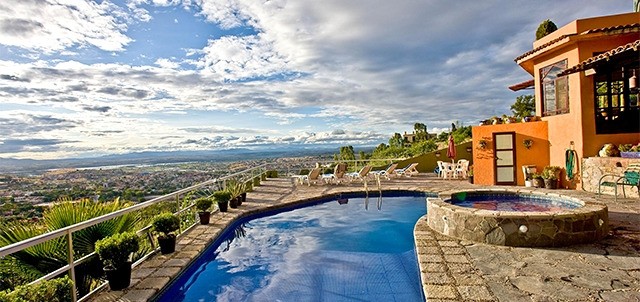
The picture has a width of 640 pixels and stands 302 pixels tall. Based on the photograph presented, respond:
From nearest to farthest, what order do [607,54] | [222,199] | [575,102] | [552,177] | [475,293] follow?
[475,293], [607,54], [222,199], [575,102], [552,177]

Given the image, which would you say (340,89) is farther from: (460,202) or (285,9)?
(460,202)

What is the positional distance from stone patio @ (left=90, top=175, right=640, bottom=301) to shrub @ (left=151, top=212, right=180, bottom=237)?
1.23ft

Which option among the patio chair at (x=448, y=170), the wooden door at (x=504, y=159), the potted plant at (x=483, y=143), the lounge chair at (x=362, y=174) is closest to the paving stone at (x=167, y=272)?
the lounge chair at (x=362, y=174)

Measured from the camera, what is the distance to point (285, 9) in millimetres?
8430

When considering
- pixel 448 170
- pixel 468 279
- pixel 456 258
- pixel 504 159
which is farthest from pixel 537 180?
pixel 468 279

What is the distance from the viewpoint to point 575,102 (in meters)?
9.11

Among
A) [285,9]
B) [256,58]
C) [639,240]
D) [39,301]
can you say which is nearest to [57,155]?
[256,58]

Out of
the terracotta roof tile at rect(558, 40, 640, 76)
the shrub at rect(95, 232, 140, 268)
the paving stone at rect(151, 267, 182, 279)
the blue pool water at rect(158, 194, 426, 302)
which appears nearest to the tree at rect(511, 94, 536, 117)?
the terracotta roof tile at rect(558, 40, 640, 76)

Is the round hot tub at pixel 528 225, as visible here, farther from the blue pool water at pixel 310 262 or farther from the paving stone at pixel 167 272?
the paving stone at pixel 167 272

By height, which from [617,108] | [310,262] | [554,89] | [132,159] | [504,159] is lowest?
[310,262]

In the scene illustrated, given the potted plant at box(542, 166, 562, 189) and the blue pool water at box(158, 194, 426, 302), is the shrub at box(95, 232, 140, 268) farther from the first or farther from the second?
the potted plant at box(542, 166, 562, 189)

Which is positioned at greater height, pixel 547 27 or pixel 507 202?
pixel 547 27

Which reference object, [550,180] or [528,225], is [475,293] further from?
[550,180]

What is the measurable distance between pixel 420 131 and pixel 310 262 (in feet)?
90.2
